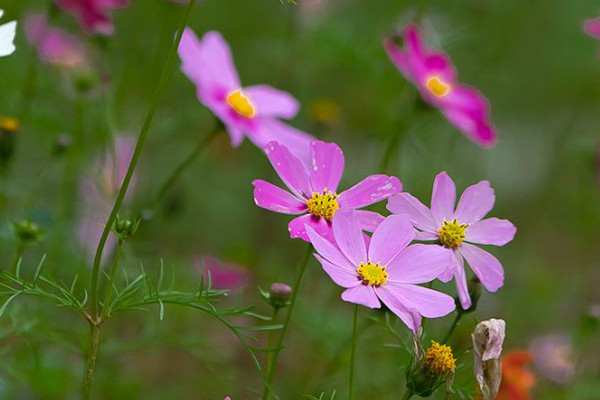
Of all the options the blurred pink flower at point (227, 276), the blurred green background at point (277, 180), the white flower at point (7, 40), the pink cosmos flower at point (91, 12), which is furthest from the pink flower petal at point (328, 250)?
the blurred pink flower at point (227, 276)

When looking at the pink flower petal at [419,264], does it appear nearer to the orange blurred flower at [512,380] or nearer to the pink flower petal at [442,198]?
the pink flower petal at [442,198]

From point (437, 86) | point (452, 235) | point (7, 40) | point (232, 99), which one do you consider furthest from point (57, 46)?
point (452, 235)

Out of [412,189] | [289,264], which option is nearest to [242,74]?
[289,264]

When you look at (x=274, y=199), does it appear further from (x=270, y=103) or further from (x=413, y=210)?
(x=270, y=103)

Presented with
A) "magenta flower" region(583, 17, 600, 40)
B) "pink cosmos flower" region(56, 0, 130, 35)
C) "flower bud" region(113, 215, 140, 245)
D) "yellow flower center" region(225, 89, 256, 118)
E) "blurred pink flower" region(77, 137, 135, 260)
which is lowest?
"blurred pink flower" region(77, 137, 135, 260)

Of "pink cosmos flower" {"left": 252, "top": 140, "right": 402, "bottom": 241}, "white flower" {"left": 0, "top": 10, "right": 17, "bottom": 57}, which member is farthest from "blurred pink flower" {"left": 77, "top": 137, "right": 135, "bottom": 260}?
"pink cosmos flower" {"left": 252, "top": 140, "right": 402, "bottom": 241}

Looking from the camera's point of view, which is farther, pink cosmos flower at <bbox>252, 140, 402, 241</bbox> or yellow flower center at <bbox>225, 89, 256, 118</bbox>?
yellow flower center at <bbox>225, 89, 256, 118</bbox>

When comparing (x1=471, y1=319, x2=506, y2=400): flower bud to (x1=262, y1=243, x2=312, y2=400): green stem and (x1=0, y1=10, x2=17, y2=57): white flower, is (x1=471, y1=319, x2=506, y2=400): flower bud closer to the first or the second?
(x1=262, y1=243, x2=312, y2=400): green stem
